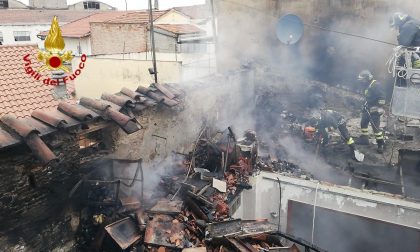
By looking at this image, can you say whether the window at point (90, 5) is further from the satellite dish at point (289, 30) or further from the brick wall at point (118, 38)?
the satellite dish at point (289, 30)

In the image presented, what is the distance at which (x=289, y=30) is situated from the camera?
53.5 ft

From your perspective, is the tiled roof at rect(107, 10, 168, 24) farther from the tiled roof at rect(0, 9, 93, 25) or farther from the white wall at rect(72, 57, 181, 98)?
the tiled roof at rect(0, 9, 93, 25)

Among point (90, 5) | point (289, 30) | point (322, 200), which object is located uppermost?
point (90, 5)

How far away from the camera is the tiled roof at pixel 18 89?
10.7 metres

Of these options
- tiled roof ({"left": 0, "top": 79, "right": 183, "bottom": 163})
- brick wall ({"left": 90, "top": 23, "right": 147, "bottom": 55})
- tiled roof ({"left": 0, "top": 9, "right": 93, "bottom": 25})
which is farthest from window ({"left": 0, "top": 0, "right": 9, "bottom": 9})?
tiled roof ({"left": 0, "top": 79, "right": 183, "bottom": 163})

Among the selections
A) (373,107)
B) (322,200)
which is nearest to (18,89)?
(322,200)

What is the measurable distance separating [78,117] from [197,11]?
2396 centimetres

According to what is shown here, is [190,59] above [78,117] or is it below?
above

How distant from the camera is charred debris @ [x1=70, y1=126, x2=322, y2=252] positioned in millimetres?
5988

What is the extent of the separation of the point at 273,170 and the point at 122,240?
5.41 metres

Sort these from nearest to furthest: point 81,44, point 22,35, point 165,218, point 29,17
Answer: point 165,218 → point 81,44 → point 22,35 → point 29,17

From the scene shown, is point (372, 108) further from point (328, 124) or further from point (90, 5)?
point (90, 5)

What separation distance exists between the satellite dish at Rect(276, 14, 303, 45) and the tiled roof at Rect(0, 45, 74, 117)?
10.8 metres

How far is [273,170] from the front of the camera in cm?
994
